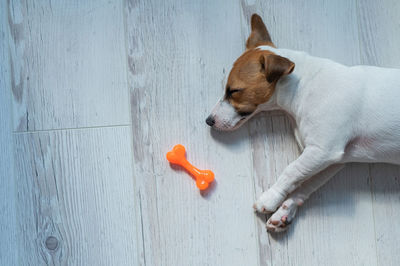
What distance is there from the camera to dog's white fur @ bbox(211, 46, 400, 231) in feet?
4.41

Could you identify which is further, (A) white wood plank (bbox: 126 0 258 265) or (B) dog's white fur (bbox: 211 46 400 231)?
(A) white wood plank (bbox: 126 0 258 265)

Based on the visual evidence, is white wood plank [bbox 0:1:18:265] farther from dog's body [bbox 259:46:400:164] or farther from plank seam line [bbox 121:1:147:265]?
dog's body [bbox 259:46:400:164]

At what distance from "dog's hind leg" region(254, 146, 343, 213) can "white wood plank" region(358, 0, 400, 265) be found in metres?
0.37

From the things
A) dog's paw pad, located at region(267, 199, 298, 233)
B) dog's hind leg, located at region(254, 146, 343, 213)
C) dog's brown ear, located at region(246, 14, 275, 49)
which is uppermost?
dog's brown ear, located at region(246, 14, 275, 49)

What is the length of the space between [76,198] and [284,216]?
90cm

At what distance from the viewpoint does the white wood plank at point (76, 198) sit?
1.55m

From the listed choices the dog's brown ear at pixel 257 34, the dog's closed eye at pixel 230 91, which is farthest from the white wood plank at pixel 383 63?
the dog's closed eye at pixel 230 91

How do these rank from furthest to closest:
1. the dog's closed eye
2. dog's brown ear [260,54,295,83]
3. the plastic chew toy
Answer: the plastic chew toy < the dog's closed eye < dog's brown ear [260,54,295,83]

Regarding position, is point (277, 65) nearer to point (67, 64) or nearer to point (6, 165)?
point (67, 64)

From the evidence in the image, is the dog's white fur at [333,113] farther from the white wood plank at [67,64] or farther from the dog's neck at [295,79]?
the white wood plank at [67,64]

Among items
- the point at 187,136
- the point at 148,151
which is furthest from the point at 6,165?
the point at 187,136

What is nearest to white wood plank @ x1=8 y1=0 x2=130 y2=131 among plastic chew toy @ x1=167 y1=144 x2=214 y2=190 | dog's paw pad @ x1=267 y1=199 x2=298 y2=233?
plastic chew toy @ x1=167 y1=144 x2=214 y2=190

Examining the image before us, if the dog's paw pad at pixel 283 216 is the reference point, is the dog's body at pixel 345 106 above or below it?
above

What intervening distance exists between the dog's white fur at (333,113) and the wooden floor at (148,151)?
6.1 inches
